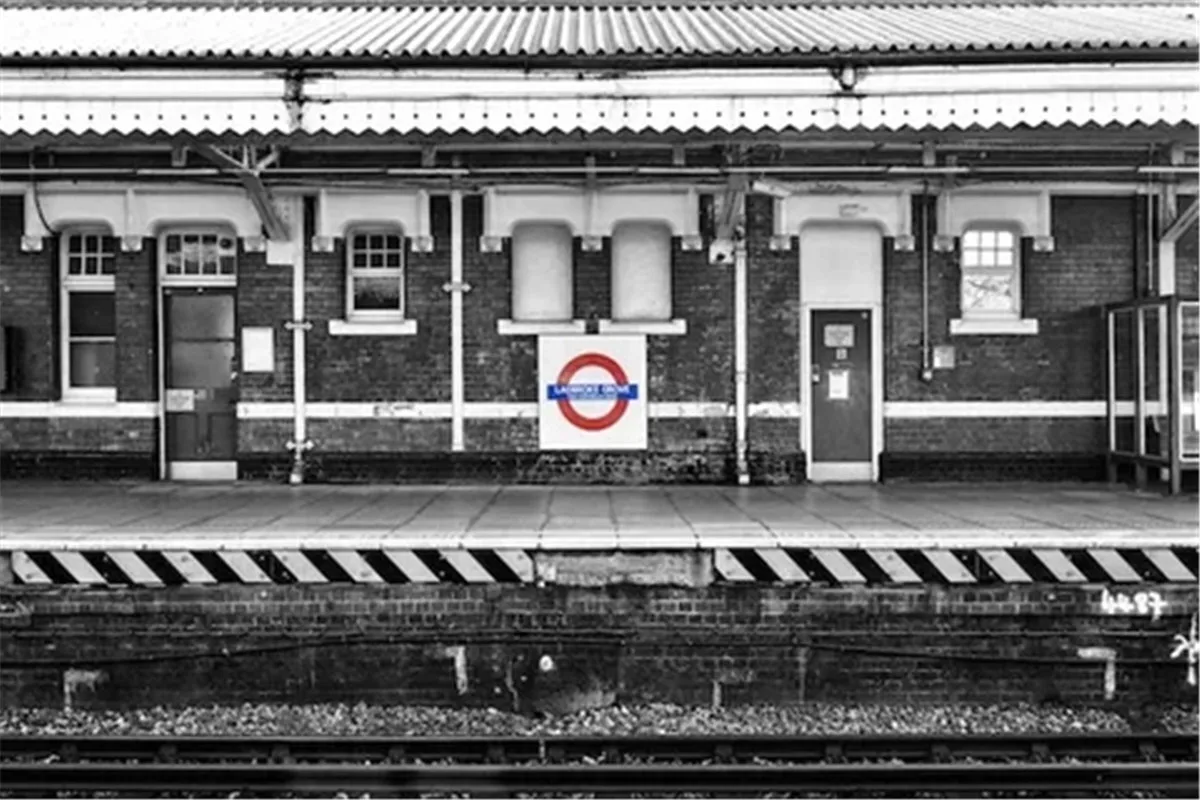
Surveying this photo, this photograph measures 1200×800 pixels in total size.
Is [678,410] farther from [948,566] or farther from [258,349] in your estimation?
[948,566]

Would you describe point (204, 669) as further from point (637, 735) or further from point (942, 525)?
point (942, 525)

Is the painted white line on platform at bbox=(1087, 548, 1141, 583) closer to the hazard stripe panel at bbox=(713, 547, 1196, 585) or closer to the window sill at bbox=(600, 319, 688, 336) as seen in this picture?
the hazard stripe panel at bbox=(713, 547, 1196, 585)

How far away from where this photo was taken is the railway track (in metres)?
6.95

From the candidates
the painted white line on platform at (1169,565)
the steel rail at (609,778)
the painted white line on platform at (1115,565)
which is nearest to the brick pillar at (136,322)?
the steel rail at (609,778)

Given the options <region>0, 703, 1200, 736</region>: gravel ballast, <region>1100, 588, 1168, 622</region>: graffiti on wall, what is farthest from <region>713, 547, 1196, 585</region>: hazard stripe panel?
<region>0, 703, 1200, 736</region>: gravel ballast

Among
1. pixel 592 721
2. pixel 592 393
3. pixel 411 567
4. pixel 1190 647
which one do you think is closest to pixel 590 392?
pixel 592 393

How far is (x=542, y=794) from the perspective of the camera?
6941 mm

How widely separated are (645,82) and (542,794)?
548cm

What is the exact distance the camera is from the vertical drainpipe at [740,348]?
13484 millimetres

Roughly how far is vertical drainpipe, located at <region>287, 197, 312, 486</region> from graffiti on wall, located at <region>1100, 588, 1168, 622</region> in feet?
29.5

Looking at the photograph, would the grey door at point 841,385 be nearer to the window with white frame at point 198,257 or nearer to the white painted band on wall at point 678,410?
the white painted band on wall at point 678,410

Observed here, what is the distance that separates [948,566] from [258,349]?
8713 mm

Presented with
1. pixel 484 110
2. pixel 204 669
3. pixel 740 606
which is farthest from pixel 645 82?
pixel 204 669

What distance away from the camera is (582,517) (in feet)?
33.2
